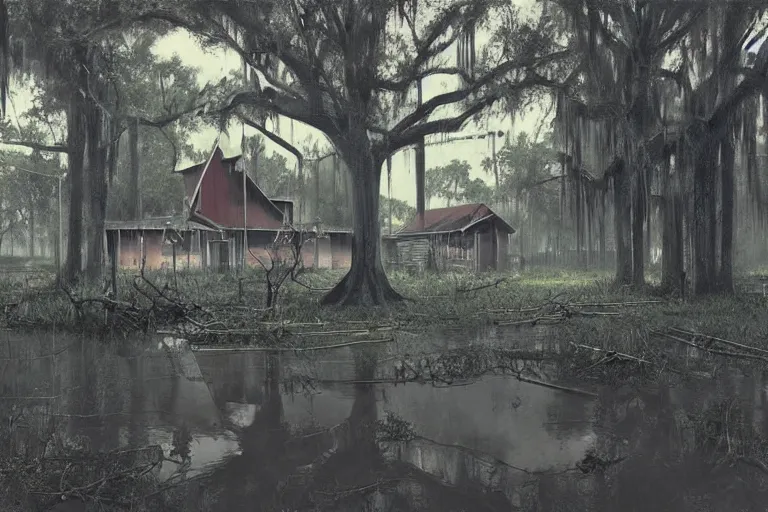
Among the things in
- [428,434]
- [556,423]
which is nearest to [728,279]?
[556,423]

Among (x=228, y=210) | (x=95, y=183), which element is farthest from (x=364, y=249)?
(x=228, y=210)

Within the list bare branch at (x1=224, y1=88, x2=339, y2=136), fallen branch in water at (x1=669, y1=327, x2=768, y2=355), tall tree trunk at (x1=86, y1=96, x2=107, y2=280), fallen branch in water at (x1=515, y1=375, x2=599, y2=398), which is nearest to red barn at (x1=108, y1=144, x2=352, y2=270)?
tall tree trunk at (x1=86, y1=96, x2=107, y2=280)

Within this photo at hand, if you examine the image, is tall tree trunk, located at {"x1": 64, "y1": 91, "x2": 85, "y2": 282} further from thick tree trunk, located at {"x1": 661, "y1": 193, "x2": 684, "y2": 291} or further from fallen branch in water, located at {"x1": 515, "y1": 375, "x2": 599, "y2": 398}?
thick tree trunk, located at {"x1": 661, "y1": 193, "x2": 684, "y2": 291}

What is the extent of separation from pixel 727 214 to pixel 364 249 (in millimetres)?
10096

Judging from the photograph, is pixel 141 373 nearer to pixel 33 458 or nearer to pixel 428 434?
pixel 33 458

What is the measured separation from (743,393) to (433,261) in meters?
23.8

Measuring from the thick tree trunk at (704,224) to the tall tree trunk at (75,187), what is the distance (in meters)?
18.9

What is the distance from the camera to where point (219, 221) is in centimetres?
2714

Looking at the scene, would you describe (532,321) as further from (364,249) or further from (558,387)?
(364,249)

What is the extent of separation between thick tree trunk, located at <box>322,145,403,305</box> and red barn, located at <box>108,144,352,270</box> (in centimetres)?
1160

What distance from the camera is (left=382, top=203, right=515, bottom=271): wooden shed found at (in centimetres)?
3025

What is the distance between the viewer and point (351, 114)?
14.0 m

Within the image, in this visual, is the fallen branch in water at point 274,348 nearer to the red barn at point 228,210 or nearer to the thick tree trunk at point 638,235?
the thick tree trunk at point 638,235

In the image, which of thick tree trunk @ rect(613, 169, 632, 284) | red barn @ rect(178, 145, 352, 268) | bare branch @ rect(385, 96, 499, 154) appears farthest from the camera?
red barn @ rect(178, 145, 352, 268)
